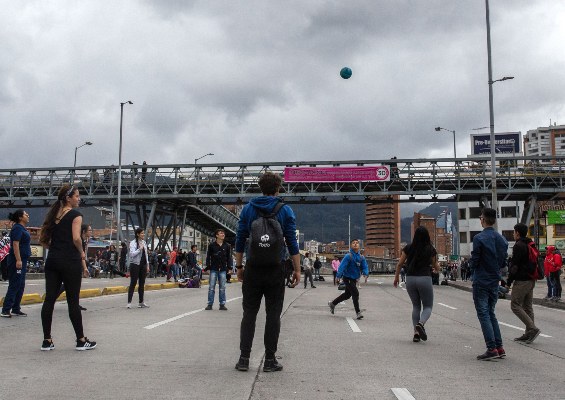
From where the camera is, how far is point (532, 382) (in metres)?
5.35

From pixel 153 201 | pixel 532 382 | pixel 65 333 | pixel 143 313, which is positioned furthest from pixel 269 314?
pixel 153 201

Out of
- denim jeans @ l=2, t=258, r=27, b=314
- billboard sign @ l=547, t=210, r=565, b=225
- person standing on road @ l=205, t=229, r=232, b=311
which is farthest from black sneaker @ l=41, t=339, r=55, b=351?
billboard sign @ l=547, t=210, r=565, b=225

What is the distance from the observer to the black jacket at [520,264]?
27.3 feet

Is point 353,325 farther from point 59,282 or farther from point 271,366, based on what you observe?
point 59,282

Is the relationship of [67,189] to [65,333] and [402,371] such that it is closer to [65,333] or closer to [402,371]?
[65,333]

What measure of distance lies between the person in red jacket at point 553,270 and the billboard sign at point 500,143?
5433 centimetres

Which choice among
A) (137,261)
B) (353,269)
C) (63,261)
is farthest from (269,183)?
(137,261)

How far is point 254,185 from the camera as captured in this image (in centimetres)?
4600

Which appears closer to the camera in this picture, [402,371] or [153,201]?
[402,371]

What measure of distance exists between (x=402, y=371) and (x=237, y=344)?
241 centimetres

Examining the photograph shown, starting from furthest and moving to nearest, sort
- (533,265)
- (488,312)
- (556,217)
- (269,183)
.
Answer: (556,217)
(533,265)
(488,312)
(269,183)

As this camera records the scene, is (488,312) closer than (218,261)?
Yes

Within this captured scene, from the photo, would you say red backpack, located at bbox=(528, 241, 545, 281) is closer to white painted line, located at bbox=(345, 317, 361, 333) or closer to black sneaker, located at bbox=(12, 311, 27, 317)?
white painted line, located at bbox=(345, 317, 361, 333)

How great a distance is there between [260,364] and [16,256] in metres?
5.29
